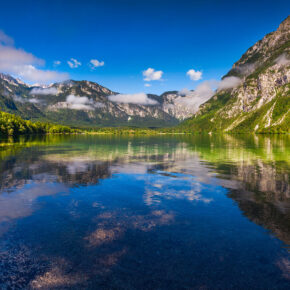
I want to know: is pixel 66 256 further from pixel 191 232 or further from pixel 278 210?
pixel 278 210

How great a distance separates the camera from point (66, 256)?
14227 mm

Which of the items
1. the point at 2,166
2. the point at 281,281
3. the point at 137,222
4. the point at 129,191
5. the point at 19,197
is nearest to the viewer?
the point at 281,281

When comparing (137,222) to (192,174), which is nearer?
(137,222)

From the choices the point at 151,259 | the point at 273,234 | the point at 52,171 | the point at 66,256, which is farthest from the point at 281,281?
the point at 52,171

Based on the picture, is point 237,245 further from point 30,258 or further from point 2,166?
point 2,166

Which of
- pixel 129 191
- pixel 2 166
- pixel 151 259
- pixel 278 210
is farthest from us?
pixel 2 166

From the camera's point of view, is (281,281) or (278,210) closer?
(281,281)

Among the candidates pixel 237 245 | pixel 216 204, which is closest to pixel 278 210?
pixel 216 204

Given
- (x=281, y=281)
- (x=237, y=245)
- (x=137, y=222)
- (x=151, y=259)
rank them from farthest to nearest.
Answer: (x=137, y=222)
(x=237, y=245)
(x=151, y=259)
(x=281, y=281)

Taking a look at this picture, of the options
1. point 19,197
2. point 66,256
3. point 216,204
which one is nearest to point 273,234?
point 216,204

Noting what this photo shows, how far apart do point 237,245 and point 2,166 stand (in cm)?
→ 4897

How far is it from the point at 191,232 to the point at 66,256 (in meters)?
9.38

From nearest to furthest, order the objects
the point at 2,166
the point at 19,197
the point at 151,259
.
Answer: the point at 151,259 < the point at 19,197 < the point at 2,166

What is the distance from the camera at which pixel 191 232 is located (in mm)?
17672
